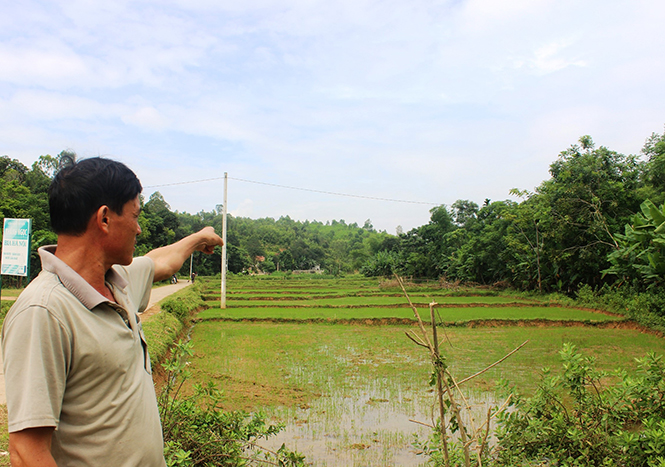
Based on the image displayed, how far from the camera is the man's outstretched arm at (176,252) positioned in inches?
79.6

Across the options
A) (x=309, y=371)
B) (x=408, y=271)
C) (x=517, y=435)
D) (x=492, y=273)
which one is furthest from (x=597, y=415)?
(x=408, y=271)

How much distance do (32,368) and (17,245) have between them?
36.1 feet

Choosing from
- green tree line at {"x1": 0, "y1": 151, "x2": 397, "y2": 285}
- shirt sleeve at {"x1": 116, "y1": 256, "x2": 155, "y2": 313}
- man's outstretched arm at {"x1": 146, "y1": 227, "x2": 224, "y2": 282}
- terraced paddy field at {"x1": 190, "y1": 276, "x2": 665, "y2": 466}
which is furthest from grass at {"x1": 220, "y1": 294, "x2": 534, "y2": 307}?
shirt sleeve at {"x1": 116, "y1": 256, "x2": 155, "y2": 313}

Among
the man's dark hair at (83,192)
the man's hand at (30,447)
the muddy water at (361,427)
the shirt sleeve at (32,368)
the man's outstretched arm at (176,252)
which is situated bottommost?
the muddy water at (361,427)

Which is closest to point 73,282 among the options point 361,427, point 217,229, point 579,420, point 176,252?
point 176,252

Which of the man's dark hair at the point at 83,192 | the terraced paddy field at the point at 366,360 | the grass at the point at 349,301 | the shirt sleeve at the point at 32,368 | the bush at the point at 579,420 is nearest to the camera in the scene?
the shirt sleeve at the point at 32,368

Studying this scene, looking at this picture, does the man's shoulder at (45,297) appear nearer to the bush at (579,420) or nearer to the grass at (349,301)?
the bush at (579,420)

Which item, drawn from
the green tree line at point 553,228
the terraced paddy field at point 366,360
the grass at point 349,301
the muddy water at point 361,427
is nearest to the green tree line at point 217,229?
the green tree line at point 553,228

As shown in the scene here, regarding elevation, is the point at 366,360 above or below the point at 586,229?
below

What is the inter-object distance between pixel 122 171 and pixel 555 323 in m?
15.3

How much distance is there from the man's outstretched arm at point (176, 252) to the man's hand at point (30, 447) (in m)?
0.89

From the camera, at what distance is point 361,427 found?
223 inches

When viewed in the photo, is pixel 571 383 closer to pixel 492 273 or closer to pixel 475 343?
pixel 475 343

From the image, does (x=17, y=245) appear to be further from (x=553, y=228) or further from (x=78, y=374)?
(x=553, y=228)
